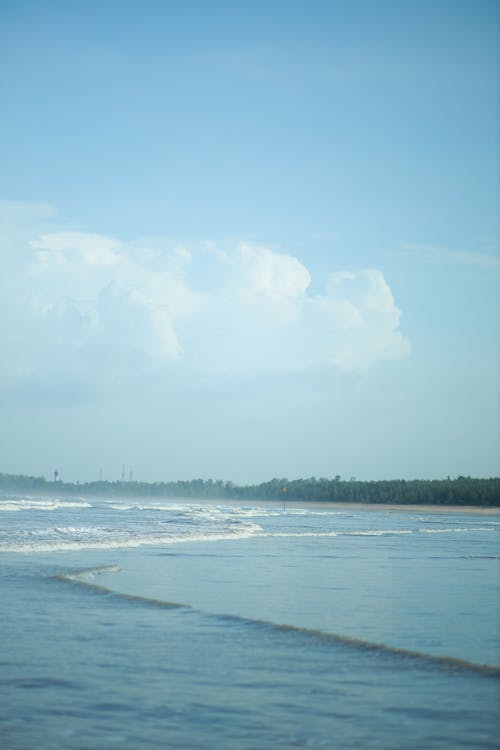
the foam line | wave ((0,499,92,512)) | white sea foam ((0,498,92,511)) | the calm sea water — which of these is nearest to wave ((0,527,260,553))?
the calm sea water

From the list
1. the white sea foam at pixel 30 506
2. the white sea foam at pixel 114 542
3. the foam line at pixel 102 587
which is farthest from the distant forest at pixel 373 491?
the foam line at pixel 102 587

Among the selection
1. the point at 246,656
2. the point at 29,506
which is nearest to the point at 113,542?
the point at 246,656

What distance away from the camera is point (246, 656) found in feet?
33.7

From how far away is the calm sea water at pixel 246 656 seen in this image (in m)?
7.29

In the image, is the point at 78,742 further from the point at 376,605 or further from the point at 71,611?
the point at 376,605

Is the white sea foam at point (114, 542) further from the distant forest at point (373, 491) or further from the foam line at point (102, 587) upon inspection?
the distant forest at point (373, 491)

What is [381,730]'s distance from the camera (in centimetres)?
727

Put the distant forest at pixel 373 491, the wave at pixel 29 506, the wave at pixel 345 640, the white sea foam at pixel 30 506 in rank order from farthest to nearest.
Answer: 1. the distant forest at pixel 373 491
2. the white sea foam at pixel 30 506
3. the wave at pixel 29 506
4. the wave at pixel 345 640

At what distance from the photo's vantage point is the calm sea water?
729 centimetres

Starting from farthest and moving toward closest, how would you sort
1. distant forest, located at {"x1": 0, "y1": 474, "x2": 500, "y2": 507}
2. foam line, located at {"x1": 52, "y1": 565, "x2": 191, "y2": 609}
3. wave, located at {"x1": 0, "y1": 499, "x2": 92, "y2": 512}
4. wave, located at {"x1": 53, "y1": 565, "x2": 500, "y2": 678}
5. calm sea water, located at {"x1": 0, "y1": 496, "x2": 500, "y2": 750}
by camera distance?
distant forest, located at {"x1": 0, "y1": 474, "x2": 500, "y2": 507} → wave, located at {"x1": 0, "y1": 499, "x2": 92, "y2": 512} → foam line, located at {"x1": 52, "y1": 565, "x2": 191, "y2": 609} → wave, located at {"x1": 53, "y1": 565, "x2": 500, "y2": 678} → calm sea water, located at {"x1": 0, "y1": 496, "x2": 500, "y2": 750}

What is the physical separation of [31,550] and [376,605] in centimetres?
1366

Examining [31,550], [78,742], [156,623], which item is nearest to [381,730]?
[78,742]

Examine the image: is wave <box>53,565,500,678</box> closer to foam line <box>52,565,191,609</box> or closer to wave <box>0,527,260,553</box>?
foam line <box>52,565,191,609</box>

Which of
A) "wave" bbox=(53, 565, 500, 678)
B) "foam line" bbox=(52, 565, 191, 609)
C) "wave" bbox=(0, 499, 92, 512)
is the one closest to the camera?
"wave" bbox=(53, 565, 500, 678)
